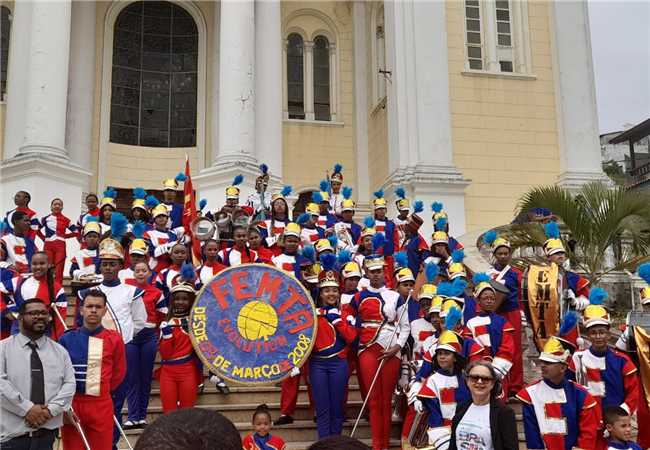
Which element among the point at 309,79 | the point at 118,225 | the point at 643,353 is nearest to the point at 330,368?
the point at 643,353

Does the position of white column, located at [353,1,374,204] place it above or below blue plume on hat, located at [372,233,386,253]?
above

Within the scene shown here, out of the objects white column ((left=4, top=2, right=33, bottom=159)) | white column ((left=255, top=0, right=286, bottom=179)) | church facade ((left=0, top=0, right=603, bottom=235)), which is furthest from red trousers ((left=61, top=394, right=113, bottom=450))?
white column ((left=4, top=2, right=33, bottom=159))

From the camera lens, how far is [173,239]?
10250 millimetres

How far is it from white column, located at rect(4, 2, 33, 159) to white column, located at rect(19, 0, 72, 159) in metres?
1.00

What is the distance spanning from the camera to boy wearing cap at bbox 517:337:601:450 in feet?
17.7

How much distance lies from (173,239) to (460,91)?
9.63 m

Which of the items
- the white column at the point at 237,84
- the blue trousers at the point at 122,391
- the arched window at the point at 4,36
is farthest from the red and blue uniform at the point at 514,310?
the arched window at the point at 4,36

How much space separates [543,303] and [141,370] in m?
4.45

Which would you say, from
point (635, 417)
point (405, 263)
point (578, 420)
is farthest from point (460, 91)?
point (578, 420)

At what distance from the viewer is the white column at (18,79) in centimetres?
1684

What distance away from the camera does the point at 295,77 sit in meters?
20.7

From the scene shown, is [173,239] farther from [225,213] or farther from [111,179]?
[111,179]

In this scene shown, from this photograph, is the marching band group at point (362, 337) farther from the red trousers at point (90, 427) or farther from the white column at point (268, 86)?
the white column at point (268, 86)

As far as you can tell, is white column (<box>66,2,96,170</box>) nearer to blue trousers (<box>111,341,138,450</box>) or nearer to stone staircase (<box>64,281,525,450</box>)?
stone staircase (<box>64,281,525,450</box>)
